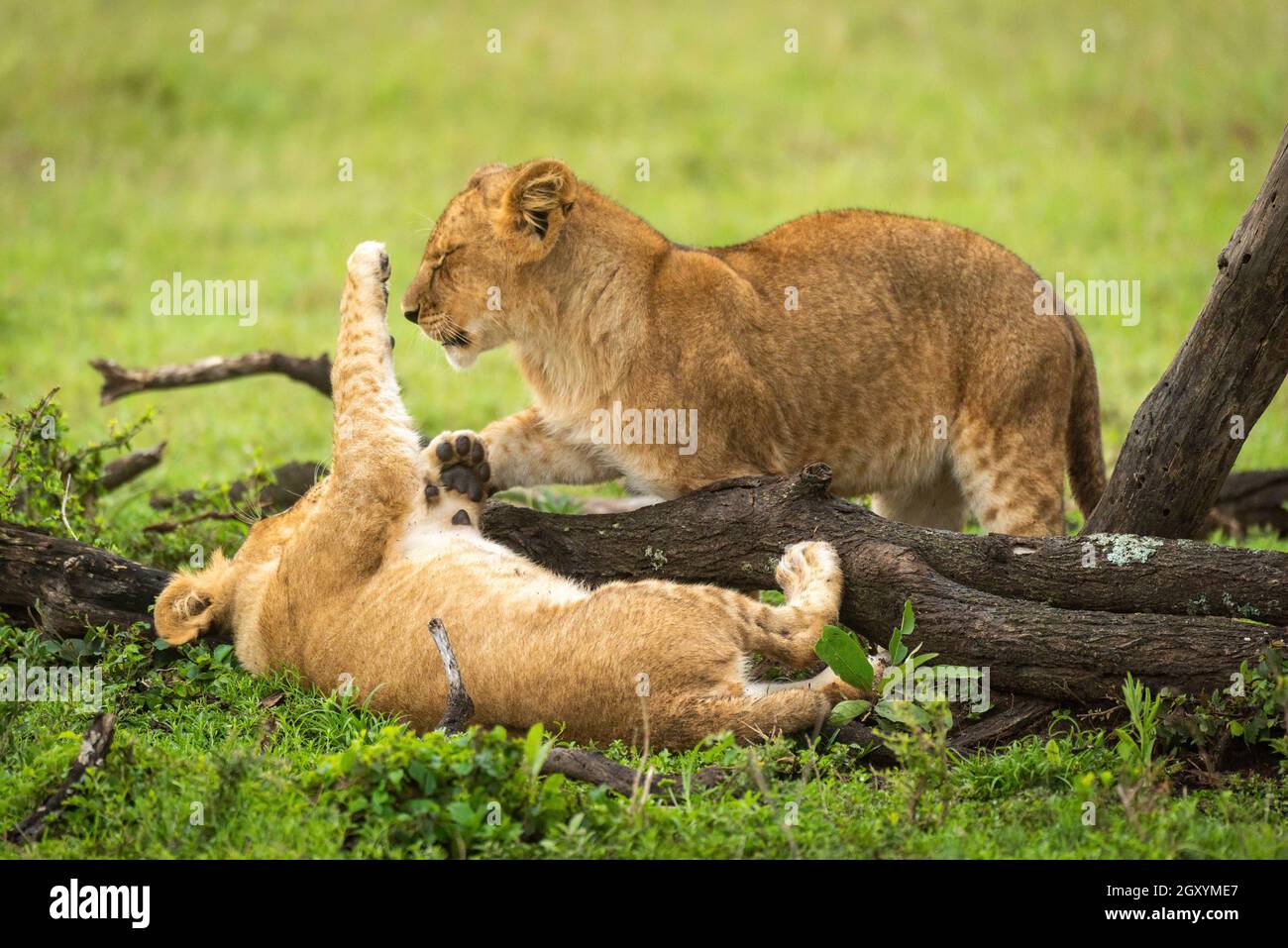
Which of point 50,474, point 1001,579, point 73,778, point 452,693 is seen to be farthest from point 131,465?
Answer: point 1001,579

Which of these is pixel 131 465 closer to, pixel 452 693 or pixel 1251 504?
pixel 452 693

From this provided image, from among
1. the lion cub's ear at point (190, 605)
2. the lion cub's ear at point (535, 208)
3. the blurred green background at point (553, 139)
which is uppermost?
the blurred green background at point (553, 139)

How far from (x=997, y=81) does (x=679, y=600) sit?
14.8m

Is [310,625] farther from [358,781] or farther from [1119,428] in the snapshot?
[1119,428]

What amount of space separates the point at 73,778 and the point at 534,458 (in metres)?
2.49

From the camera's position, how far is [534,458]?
6.47 m

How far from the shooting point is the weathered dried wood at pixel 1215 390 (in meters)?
5.37

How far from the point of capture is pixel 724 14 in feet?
68.8

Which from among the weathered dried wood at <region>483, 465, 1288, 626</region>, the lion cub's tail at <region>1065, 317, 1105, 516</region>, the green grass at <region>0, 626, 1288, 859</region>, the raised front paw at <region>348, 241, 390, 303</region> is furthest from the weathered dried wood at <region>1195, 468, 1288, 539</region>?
the raised front paw at <region>348, 241, 390, 303</region>

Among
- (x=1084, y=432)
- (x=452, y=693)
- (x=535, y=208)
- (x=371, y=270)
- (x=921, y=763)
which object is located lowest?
(x=921, y=763)

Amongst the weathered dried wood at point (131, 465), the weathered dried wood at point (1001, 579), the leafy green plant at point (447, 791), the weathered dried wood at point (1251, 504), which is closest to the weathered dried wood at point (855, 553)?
the weathered dried wood at point (1001, 579)

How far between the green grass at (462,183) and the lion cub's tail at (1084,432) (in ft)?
7.14

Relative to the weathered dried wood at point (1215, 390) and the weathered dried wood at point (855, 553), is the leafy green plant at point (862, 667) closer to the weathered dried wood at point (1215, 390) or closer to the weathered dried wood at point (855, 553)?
the weathered dried wood at point (855, 553)

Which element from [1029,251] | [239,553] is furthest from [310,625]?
[1029,251]
